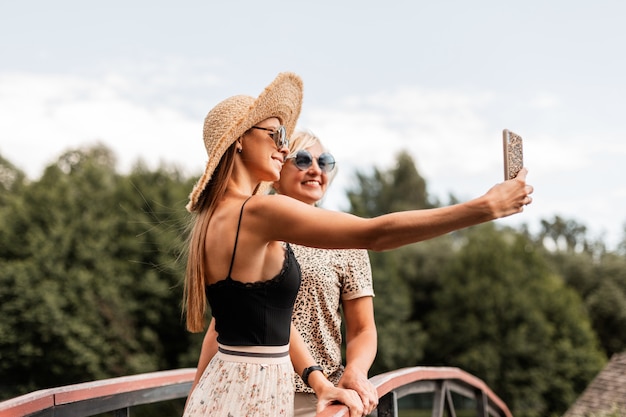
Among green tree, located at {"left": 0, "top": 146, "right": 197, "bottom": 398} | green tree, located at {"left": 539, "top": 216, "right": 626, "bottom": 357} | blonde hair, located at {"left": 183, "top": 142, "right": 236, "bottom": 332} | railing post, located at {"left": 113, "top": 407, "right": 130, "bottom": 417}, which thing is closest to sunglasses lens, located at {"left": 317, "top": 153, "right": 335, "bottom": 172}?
blonde hair, located at {"left": 183, "top": 142, "right": 236, "bottom": 332}

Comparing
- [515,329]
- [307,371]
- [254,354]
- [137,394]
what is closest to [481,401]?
[137,394]

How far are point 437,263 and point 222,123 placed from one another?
114ft

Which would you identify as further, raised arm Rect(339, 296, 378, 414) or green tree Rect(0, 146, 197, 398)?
green tree Rect(0, 146, 197, 398)

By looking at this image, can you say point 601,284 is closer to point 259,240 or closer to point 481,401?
point 481,401

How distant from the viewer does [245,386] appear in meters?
1.89

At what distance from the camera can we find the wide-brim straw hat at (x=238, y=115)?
203 cm

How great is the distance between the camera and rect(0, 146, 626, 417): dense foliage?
961 inches

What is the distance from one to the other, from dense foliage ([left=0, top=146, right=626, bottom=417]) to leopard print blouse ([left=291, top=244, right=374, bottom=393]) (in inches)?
601

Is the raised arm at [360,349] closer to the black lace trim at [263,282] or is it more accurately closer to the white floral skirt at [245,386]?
the white floral skirt at [245,386]

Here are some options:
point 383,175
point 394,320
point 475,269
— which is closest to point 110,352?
point 394,320

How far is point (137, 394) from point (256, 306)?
124 centimetres

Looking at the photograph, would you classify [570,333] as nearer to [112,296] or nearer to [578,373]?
[578,373]

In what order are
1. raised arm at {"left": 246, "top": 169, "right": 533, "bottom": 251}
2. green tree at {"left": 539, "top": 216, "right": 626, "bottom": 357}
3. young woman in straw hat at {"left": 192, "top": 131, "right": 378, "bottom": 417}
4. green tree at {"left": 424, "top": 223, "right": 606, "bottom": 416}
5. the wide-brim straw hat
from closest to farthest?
1. raised arm at {"left": 246, "top": 169, "right": 533, "bottom": 251}
2. the wide-brim straw hat
3. young woman in straw hat at {"left": 192, "top": 131, "right": 378, "bottom": 417}
4. green tree at {"left": 424, "top": 223, "right": 606, "bottom": 416}
5. green tree at {"left": 539, "top": 216, "right": 626, "bottom": 357}

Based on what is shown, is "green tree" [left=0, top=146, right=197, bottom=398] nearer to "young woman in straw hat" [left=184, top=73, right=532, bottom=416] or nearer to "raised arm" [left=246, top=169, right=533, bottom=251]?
"young woman in straw hat" [left=184, top=73, right=532, bottom=416]
